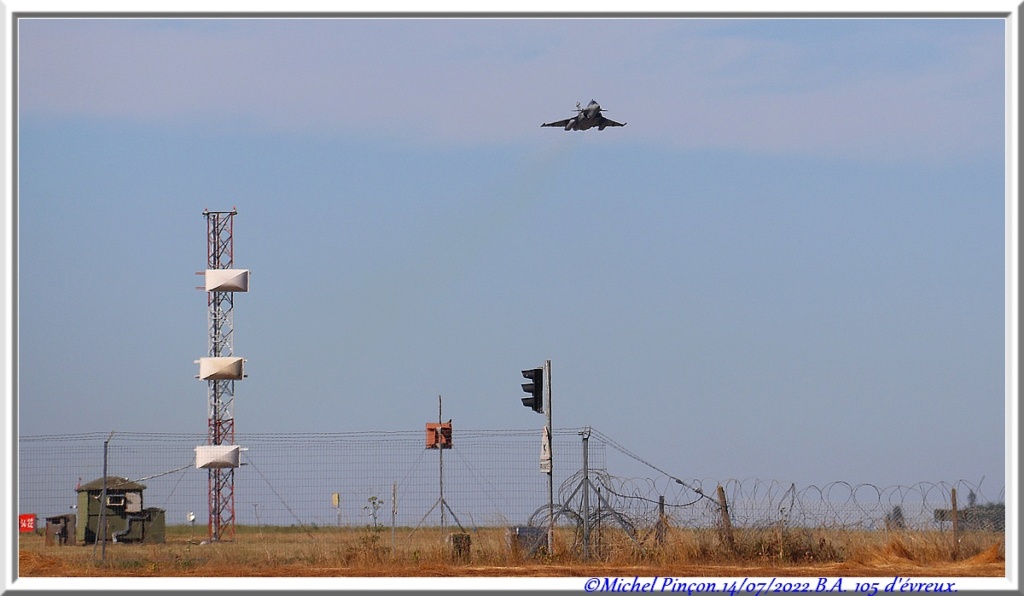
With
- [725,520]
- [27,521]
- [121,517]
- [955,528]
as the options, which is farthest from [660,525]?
[121,517]

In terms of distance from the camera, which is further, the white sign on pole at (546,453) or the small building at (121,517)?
the small building at (121,517)

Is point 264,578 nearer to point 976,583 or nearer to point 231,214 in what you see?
point 976,583

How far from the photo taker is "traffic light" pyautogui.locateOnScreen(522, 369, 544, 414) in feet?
82.5

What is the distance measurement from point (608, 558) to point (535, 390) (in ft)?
11.2

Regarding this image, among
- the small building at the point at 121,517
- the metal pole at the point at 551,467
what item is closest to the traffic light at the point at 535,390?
the metal pole at the point at 551,467

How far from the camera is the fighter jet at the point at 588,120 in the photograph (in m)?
41.2

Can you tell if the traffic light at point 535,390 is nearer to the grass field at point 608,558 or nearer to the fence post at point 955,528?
the grass field at point 608,558

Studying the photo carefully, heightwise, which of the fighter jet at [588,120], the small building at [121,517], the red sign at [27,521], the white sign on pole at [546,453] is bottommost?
the small building at [121,517]

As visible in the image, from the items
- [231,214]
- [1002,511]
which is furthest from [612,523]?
[231,214]

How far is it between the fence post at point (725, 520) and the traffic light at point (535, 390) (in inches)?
144

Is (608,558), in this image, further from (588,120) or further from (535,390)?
(588,120)

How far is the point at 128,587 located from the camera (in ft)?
65.8

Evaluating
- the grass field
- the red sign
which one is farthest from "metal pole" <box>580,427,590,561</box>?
the red sign

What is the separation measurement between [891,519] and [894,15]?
9.78 meters
